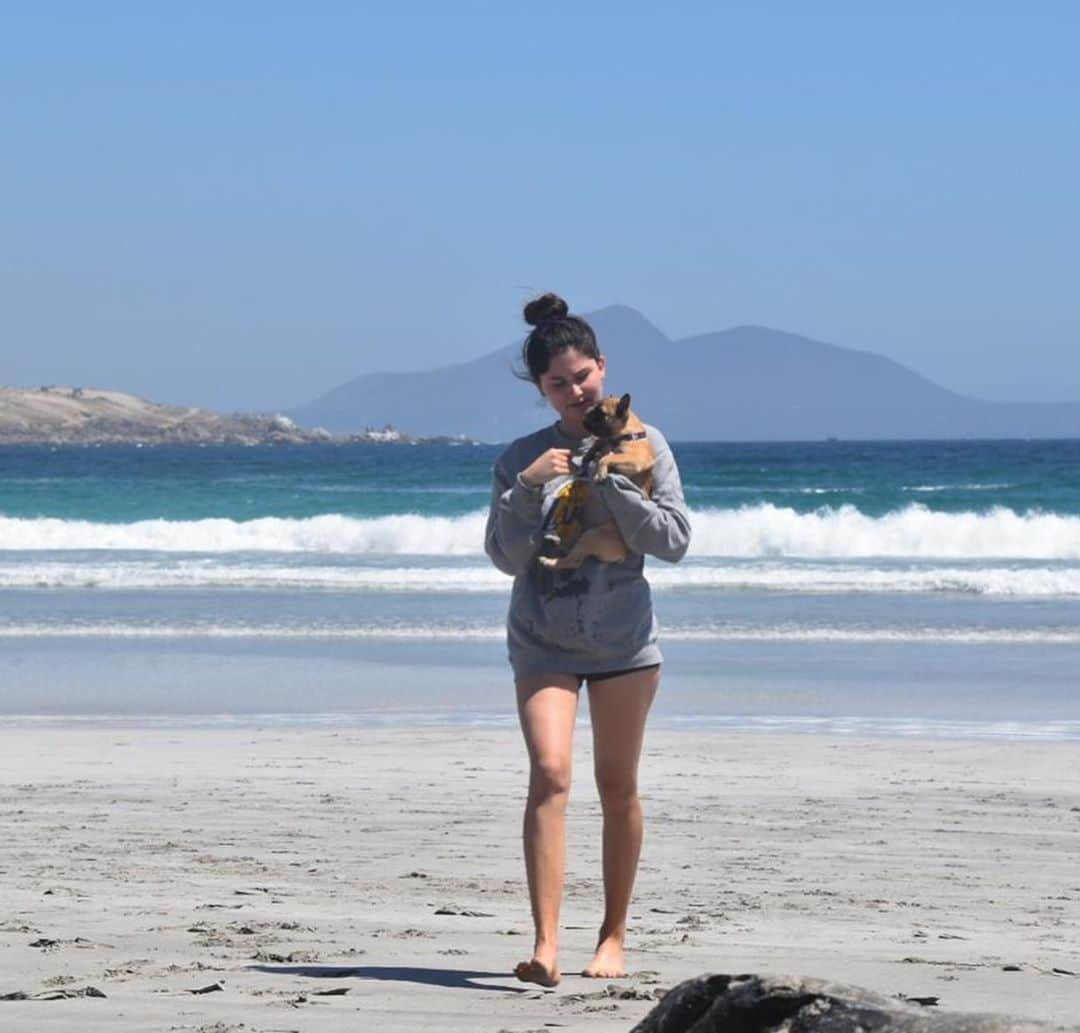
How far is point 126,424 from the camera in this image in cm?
13812

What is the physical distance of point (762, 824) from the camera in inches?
287

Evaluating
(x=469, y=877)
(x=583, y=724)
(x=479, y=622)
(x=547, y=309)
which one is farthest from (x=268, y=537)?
(x=547, y=309)

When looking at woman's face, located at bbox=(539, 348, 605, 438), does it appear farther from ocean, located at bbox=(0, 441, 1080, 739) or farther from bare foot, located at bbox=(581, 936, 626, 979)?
ocean, located at bbox=(0, 441, 1080, 739)

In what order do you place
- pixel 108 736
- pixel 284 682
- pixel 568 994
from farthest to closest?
1. pixel 284 682
2. pixel 108 736
3. pixel 568 994

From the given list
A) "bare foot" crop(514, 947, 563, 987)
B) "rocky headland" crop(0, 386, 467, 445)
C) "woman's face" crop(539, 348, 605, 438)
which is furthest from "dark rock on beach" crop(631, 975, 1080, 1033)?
"rocky headland" crop(0, 386, 467, 445)

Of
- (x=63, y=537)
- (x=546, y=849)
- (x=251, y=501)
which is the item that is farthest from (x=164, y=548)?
(x=546, y=849)

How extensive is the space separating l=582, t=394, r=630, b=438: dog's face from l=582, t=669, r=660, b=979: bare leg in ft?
1.94

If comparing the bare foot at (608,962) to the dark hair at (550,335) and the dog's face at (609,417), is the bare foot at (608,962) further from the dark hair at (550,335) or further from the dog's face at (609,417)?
the dark hair at (550,335)

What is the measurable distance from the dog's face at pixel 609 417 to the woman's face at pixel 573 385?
11 cm

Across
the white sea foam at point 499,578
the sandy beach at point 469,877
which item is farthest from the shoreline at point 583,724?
the white sea foam at point 499,578

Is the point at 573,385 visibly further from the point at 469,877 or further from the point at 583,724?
the point at 583,724

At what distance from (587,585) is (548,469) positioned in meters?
0.29

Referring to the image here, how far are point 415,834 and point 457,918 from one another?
5.27 ft

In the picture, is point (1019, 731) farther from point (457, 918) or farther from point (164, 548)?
point (164, 548)
